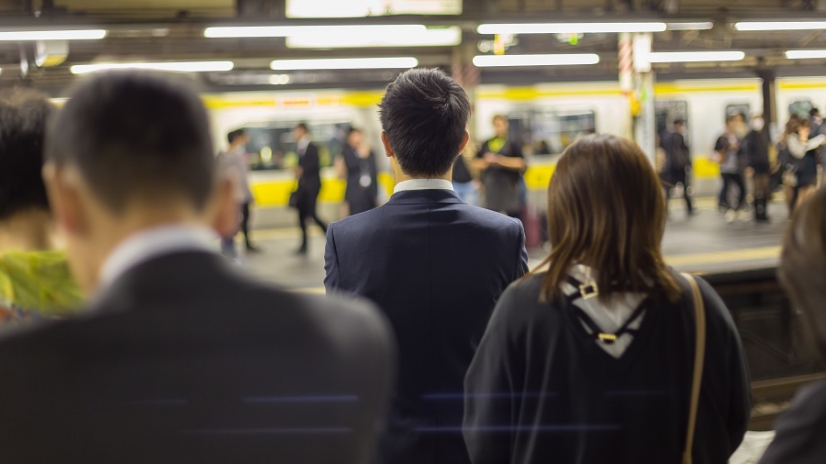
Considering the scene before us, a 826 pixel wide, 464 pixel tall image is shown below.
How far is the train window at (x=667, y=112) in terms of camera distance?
18.1m

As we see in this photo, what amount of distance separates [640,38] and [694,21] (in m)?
2.35

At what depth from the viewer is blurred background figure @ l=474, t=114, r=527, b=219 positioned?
10086 millimetres

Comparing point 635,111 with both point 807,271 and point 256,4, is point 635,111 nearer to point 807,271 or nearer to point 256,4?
point 256,4

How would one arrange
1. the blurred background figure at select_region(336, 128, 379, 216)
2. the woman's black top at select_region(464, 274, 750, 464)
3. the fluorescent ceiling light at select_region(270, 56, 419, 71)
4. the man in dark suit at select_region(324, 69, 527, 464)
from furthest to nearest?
the fluorescent ceiling light at select_region(270, 56, 419, 71) < the blurred background figure at select_region(336, 128, 379, 216) < the man in dark suit at select_region(324, 69, 527, 464) < the woman's black top at select_region(464, 274, 750, 464)

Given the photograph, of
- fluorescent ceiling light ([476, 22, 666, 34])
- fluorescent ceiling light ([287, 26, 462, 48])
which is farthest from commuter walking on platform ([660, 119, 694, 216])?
fluorescent ceiling light ([476, 22, 666, 34])

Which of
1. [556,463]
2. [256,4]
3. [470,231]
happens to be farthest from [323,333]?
[256,4]

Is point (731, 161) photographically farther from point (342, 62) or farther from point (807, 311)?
point (807, 311)

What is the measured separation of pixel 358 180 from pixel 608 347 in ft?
32.2

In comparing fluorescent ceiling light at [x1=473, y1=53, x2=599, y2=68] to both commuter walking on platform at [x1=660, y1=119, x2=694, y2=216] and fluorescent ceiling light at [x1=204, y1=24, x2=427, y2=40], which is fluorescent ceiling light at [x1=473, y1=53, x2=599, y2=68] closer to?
commuter walking on platform at [x1=660, y1=119, x2=694, y2=216]

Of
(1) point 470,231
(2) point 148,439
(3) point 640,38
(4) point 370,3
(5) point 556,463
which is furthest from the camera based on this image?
(3) point 640,38

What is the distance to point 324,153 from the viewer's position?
16078 millimetres

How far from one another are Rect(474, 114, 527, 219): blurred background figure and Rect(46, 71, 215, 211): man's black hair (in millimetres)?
9156

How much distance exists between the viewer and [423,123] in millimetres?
2209

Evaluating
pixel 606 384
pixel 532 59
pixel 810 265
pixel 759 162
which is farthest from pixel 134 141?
pixel 759 162
